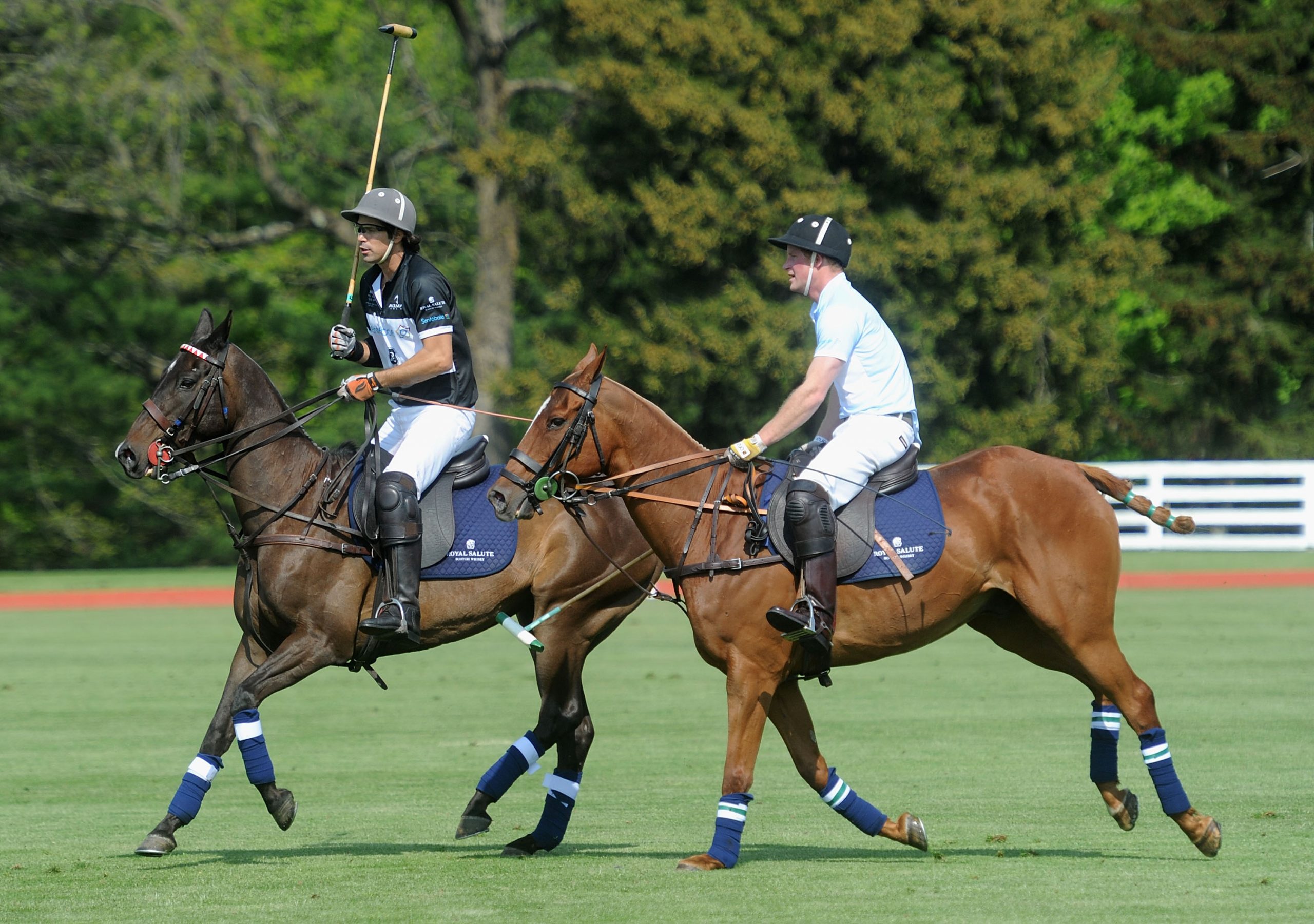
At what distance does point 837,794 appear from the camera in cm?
688

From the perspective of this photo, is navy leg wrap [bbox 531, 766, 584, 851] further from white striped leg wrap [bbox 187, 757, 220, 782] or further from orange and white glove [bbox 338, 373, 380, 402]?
orange and white glove [bbox 338, 373, 380, 402]

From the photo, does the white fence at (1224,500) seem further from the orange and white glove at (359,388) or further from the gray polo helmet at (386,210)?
the orange and white glove at (359,388)

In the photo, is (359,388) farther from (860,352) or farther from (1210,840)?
(1210,840)

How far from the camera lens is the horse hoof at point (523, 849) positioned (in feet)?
23.7

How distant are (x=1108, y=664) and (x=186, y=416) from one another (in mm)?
4140

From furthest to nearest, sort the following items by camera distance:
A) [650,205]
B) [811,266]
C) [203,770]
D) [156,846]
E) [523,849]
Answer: [650,205], [523,849], [203,770], [156,846], [811,266]

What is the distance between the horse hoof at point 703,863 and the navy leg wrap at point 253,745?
72.3 inches

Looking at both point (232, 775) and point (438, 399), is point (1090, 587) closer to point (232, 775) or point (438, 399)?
point (438, 399)

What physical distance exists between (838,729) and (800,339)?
2088 centimetres

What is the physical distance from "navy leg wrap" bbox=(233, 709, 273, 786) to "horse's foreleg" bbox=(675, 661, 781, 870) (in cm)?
183

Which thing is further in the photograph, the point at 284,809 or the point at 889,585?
the point at 284,809

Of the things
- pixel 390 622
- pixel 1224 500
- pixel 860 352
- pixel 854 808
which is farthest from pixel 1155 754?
pixel 1224 500

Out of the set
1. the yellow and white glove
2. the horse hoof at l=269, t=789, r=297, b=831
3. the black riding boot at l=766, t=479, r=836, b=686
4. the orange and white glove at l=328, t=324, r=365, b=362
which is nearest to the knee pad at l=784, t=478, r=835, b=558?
the black riding boot at l=766, t=479, r=836, b=686

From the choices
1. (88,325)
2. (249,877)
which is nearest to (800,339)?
(88,325)
